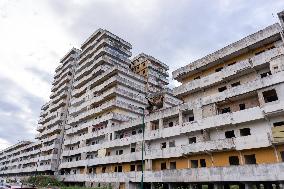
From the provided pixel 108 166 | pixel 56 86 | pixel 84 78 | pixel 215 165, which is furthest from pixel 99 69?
pixel 215 165

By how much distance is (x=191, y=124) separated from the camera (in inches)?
1388

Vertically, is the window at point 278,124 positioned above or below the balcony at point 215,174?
above

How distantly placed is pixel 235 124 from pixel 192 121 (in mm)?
5645

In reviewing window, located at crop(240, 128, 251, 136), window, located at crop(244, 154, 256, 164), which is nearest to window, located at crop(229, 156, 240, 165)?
window, located at crop(244, 154, 256, 164)

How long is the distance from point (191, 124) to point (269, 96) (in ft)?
32.2

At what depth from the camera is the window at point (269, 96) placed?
30175 millimetres

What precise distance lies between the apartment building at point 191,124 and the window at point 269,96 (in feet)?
0.33

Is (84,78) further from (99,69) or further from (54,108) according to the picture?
(54,108)

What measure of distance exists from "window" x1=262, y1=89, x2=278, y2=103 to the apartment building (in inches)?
3.9

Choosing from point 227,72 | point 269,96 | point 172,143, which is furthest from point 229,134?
point 172,143

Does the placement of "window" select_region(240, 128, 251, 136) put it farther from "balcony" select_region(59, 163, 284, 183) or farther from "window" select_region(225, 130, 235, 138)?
"balcony" select_region(59, 163, 284, 183)

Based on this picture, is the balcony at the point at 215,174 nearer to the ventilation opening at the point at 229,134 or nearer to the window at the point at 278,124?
the ventilation opening at the point at 229,134

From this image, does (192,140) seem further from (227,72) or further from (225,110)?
(227,72)

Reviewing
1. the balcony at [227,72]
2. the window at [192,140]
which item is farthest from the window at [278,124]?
the window at [192,140]
